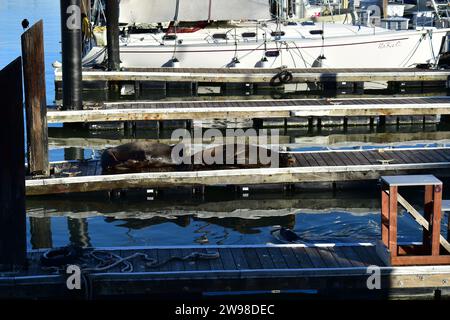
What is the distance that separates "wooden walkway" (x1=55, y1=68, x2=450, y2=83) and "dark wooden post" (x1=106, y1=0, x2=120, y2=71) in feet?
1.16

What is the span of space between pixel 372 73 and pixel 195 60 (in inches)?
225

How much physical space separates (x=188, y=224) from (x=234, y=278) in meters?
4.29

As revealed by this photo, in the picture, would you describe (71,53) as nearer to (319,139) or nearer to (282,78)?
(319,139)

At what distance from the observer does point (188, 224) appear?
46.6 ft

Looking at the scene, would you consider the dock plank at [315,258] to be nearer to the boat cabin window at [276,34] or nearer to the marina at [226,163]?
the marina at [226,163]

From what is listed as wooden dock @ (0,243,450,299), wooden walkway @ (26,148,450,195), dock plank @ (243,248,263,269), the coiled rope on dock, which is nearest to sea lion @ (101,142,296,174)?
wooden walkway @ (26,148,450,195)

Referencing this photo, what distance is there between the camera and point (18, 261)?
1001 centimetres

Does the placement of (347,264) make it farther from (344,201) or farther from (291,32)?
(291,32)

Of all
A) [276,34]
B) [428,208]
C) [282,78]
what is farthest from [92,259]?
[276,34]

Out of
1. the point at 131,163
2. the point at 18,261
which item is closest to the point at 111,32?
the point at 131,163

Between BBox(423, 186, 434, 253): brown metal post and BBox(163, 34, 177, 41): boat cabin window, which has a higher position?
BBox(163, 34, 177, 41): boat cabin window

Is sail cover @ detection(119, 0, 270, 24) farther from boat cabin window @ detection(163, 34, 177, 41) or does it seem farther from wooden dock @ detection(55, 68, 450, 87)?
wooden dock @ detection(55, 68, 450, 87)

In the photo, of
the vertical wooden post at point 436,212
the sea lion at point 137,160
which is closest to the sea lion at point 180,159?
the sea lion at point 137,160

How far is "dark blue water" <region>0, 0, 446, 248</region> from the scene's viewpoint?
13422mm
